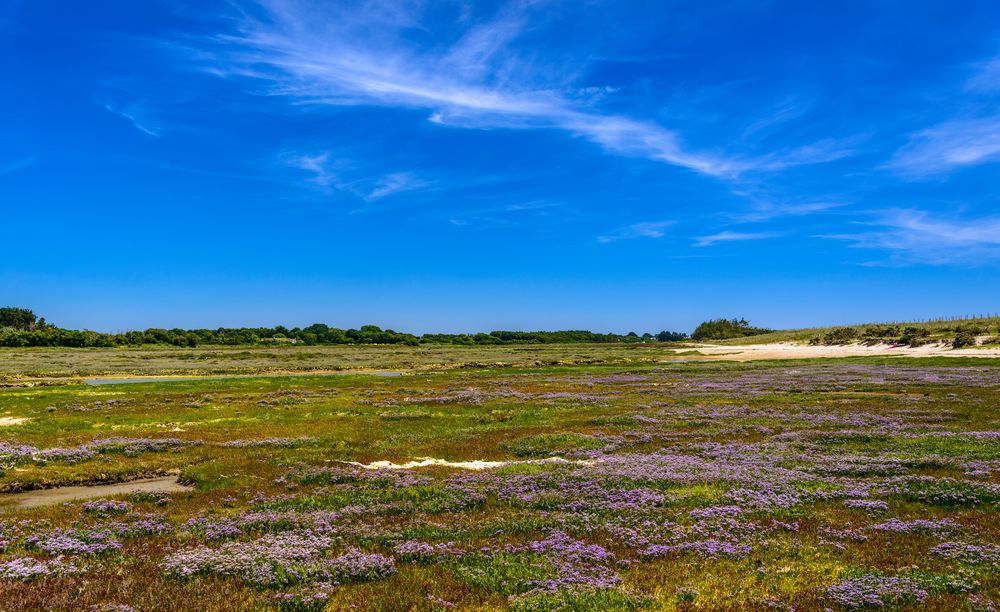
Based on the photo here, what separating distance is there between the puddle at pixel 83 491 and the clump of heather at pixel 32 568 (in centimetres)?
772

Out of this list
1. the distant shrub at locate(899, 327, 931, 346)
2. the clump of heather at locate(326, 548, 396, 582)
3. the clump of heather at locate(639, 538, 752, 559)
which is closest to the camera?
the clump of heather at locate(326, 548, 396, 582)

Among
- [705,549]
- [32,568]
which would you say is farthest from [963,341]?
[32,568]

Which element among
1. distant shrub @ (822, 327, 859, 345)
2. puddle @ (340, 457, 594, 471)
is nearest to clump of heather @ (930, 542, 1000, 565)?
puddle @ (340, 457, 594, 471)

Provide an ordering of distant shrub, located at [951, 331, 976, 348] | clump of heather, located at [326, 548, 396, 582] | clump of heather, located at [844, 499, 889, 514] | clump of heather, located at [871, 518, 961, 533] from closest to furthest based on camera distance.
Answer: clump of heather, located at [326, 548, 396, 582] → clump of heather, located at [871, 518, 961, 533] → clump of heather, located at [844, 499, 889, 514] → distant shrub, located at [951, 331, 976, 348]

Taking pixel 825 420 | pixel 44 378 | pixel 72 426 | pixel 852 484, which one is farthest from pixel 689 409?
pixel 44 378

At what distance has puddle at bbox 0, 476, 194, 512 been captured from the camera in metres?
17.7

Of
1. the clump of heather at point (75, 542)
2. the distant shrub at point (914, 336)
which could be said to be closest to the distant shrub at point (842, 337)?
the distant shrub at point (914, 336)

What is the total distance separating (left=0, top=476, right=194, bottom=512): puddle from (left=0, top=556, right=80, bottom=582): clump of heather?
25.3ft

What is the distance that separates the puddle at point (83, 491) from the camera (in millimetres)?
17734

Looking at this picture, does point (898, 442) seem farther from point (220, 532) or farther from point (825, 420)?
point (220, 532)

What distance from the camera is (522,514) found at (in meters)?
14.8

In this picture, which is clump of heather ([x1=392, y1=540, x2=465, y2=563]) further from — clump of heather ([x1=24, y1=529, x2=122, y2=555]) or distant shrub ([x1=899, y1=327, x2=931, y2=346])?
distant shrub ([x1=899, y1=327, x2=931, y2=346])

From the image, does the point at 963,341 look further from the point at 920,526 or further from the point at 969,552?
the point at 969,552

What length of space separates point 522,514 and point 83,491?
16.6 meters
